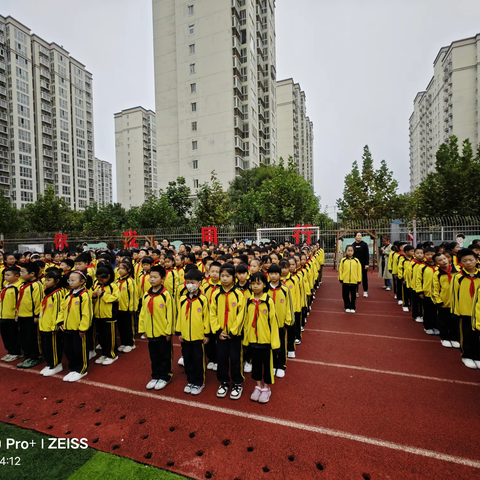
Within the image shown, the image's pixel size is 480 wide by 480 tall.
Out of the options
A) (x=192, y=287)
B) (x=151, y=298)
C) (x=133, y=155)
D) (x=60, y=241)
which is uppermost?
(x=133, y=155)

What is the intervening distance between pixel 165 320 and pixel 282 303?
4.95ft

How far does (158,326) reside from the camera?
3738 mm

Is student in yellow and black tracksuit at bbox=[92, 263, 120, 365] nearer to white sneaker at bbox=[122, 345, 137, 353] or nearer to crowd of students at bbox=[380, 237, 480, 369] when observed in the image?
white sneaker at bbox=[122, 345, 137, 353]

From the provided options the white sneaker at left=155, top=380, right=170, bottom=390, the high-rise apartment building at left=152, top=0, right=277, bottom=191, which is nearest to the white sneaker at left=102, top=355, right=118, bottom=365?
the white sneaker at left=155, top=380, right=170, bottom=390

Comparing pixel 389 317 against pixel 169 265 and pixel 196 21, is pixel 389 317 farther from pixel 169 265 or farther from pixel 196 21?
pixel 196 21

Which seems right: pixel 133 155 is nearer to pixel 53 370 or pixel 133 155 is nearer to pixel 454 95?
pixel 454 95

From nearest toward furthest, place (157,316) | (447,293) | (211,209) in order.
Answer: (157,316)
(447,293)
(211,209)

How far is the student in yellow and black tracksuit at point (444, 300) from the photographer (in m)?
4.83

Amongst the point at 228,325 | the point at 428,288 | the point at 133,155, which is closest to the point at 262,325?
the point at 228,325

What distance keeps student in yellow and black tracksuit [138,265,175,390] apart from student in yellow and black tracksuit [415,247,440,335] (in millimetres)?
4587

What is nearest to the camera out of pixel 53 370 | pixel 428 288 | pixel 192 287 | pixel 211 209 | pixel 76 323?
pixel 192 287

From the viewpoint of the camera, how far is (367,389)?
367 centimetres

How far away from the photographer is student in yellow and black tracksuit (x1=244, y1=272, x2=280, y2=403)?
336 cm

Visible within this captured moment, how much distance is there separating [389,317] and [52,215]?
22721 millimetres
